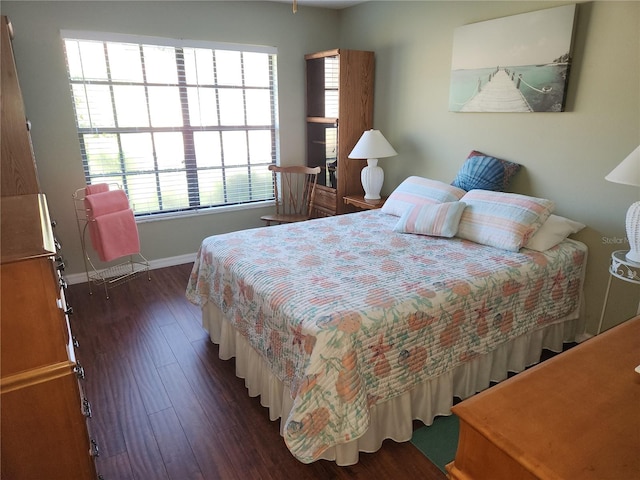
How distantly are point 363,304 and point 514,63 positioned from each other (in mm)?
2096

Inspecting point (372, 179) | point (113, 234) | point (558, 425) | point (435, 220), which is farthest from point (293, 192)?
point (558, 425)

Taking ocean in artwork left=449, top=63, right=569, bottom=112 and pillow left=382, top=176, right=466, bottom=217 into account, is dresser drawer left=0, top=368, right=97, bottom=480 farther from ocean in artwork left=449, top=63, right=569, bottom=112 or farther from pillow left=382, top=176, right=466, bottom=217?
ocean in artwork left=449, top=63, right=569, bottom=112

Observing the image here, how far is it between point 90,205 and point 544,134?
3.25 metres

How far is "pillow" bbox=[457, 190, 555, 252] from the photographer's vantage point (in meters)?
2.44

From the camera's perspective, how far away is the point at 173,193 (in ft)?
13.0

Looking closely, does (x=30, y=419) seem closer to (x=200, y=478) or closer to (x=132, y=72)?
(x=200, y=478)

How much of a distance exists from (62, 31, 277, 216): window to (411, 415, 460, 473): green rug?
3.02 metres

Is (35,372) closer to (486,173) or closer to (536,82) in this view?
(486,173)

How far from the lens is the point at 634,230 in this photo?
2102 mm

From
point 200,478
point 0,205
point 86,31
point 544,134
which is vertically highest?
point 86,31

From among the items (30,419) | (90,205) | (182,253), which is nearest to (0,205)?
(30,419)

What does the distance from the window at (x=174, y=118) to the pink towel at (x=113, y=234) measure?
58cm

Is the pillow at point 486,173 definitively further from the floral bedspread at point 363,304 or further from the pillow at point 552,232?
the floral bedspread at point 363,304

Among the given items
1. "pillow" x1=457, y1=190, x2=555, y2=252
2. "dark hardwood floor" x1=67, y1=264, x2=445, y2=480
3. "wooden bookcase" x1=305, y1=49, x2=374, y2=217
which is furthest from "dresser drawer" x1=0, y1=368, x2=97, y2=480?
"wooden bookcase" x1=305, y1=49, x2=374, y2=217
